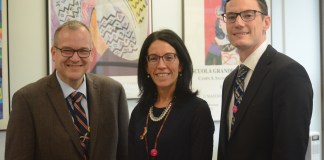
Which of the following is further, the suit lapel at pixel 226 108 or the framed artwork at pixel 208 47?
the framed artwork at pixel 208 47

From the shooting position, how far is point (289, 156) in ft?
4.67

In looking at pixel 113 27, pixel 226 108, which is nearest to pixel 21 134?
pixel 226 108

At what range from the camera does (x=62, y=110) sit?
183 cm

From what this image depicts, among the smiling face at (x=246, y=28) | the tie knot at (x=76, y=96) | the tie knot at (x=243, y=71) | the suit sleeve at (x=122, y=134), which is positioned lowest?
the suit sleeve at (x=122, y=134)

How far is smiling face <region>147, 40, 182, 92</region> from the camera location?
5.95ft

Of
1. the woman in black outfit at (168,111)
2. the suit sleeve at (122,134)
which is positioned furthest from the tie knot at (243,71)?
the suit sleeve at (122,134)

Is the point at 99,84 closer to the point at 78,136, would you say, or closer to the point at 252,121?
the point at 78,136

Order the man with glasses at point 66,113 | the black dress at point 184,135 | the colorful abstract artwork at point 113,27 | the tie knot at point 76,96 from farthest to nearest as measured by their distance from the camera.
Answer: the colorful abstract artwork at point 113,27, the tie knot at point 76,96, the man with glasses at point 66,113, the black dress at point 184,135

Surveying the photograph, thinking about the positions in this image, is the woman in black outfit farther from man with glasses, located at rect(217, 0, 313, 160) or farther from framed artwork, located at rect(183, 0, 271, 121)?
framed artwork, located at rect(183, 0, 271, 121)

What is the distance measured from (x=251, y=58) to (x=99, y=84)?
2.77 ft

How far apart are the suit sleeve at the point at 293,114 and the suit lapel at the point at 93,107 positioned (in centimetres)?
91

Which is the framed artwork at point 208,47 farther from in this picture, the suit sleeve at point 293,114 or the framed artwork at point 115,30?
the suit sleeve at point 293,114

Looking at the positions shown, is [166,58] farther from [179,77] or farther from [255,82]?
[255,82]

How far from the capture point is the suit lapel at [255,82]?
1.57 metres
